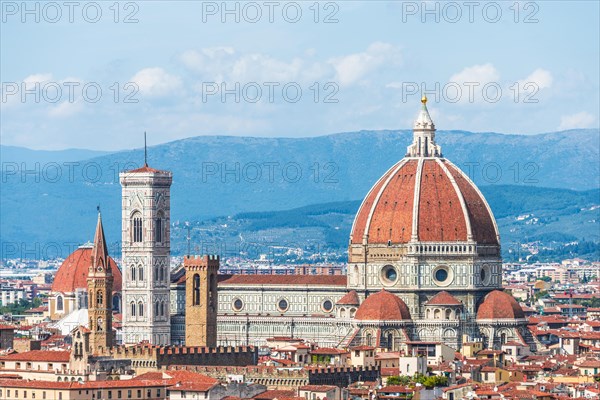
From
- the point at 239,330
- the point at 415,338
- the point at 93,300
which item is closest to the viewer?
the point at 93,300

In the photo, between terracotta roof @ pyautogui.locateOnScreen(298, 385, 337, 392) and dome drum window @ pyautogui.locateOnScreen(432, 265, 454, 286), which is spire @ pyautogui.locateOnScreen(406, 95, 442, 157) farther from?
terracotta roof @ pyautogui.locateOnScreen(298, 385, 337, 392)

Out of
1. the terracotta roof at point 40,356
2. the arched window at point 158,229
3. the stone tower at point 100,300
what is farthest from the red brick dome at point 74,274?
the terracotta roof at point 40,356

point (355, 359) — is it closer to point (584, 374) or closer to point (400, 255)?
point (584, 374)

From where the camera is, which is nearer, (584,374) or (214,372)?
(214,372)

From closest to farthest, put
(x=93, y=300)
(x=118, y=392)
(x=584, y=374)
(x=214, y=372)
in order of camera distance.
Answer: (x=118, y=392), (x=214, y=372), (x=584, y=374), (x=93, y=300)

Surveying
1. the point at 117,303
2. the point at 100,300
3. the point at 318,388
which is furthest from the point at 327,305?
the point at 318,388

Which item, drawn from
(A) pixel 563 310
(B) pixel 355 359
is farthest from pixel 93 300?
(A) pixel 563 310

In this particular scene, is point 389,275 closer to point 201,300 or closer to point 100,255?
point 201,300

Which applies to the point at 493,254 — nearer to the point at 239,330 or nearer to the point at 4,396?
the point at 239,330
